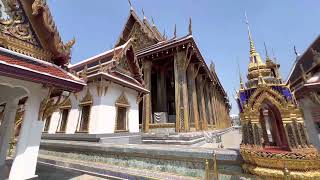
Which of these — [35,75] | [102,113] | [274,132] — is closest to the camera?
[35,75]

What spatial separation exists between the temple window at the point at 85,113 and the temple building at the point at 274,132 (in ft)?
22.7

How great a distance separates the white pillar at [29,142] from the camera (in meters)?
3.80

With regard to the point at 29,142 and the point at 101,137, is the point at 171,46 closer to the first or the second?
the point at 101,137

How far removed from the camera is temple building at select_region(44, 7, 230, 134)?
803cm

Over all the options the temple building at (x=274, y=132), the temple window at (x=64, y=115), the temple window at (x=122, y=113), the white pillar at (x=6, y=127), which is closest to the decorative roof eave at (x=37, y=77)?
the white pillar at (x=6, y=127)

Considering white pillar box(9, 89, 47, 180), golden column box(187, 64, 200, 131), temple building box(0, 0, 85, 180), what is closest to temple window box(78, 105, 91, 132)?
temple building box(0, 0, 85, 180)

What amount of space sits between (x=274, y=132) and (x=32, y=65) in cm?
575

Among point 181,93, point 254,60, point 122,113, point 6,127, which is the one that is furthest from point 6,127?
point 181,93

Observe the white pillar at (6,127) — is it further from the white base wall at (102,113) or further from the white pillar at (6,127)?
the white base wall at (102,113)

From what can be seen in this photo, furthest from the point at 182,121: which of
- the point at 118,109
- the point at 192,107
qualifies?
the point at 118,109

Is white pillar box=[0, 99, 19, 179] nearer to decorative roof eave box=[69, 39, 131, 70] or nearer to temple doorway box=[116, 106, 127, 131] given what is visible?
temple doorway box=[116, 106, 127, 131]

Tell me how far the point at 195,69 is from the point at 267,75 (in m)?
14.4

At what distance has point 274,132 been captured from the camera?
12.4 ft

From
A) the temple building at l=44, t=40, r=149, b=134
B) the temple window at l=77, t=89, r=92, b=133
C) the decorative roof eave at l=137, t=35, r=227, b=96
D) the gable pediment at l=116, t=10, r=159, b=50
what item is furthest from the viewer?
the gable pediment at l=116, t=10, r=159, b=50
